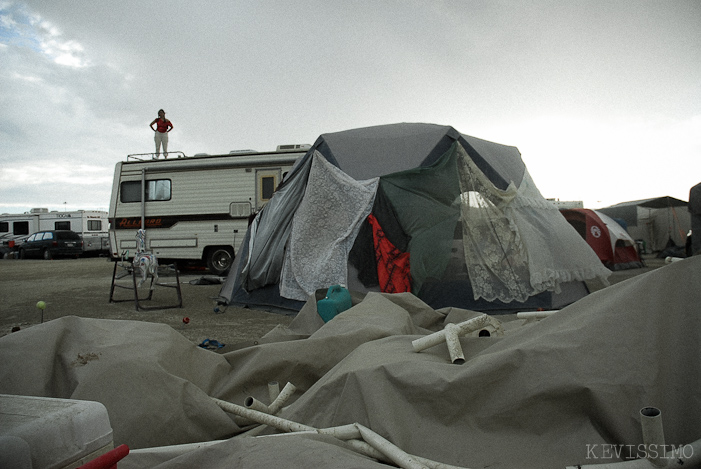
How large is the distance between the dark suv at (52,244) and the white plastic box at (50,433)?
926 inches

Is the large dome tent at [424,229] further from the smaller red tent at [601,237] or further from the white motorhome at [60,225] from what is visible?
the white motorhome at [60,225]

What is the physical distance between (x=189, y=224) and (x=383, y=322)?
9172mm

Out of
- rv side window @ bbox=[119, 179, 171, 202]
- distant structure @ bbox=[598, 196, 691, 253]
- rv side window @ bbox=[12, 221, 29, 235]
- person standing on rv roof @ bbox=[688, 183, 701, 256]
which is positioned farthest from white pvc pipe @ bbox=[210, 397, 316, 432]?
rv side window @ bbox=[12, 221, 29, 235]

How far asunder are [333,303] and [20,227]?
2773 centimetres

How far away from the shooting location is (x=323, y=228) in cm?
614

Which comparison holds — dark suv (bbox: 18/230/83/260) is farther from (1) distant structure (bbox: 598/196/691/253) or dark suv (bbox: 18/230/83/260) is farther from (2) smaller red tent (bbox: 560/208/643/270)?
(1) distant structure (bbox: 598/196/691/253)

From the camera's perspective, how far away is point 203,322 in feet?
18.0

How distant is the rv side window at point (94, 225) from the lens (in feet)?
74.9

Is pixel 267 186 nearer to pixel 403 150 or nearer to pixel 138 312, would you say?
pixel 138 312

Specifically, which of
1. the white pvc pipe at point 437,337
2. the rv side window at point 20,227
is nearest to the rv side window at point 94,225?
the rv side window at point 20,227

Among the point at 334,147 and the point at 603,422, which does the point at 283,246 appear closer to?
Result: the point at 334,147

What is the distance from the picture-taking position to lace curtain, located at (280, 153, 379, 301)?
19.1 feet

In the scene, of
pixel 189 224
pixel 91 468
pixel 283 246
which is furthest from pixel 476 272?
pixel 189 224

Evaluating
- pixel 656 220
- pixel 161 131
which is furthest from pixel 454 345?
pixel 656 220
